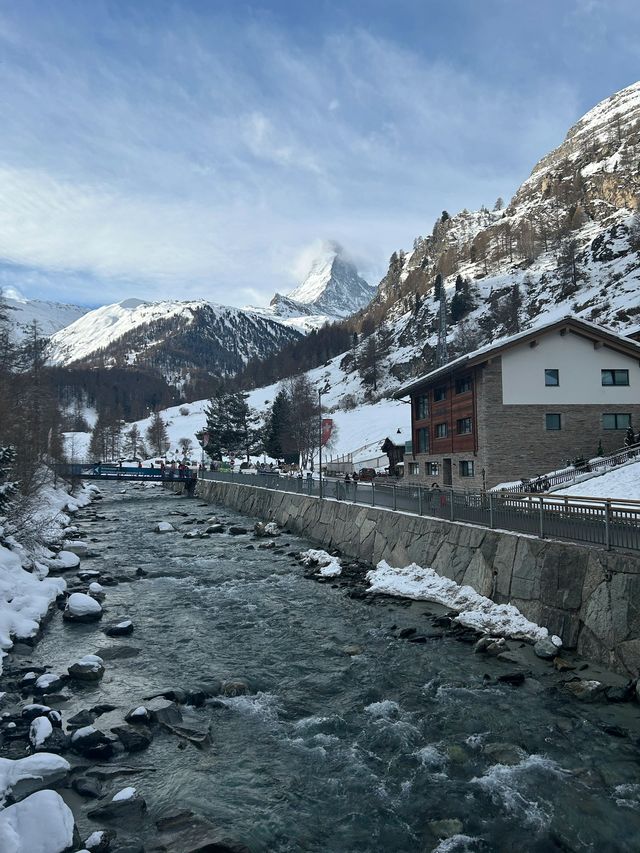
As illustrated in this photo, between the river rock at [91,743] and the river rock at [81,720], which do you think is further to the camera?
the river rock at [81,720]

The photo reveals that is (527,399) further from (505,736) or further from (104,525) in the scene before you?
(104,525)

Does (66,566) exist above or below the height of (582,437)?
below

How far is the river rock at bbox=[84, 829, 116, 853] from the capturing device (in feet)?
22.7

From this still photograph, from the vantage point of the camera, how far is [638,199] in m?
130

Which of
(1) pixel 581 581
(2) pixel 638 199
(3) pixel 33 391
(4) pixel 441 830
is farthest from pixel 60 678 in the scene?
(2) pixel 638 199

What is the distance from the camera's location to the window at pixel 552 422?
35.2 meters

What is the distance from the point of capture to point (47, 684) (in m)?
11.9

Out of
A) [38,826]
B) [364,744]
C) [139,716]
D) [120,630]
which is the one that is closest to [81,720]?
[139,716]

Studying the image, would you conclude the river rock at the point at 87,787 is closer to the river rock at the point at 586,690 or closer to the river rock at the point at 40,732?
the river rock at the point at 40,732

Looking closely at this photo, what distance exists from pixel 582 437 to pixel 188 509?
124ft

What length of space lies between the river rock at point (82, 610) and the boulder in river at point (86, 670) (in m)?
4.62

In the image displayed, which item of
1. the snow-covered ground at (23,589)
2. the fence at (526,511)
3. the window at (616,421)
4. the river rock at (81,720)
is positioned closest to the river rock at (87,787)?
the river rock at (81,720)

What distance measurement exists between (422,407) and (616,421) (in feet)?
47.6

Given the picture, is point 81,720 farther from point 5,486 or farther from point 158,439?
point 158,439
